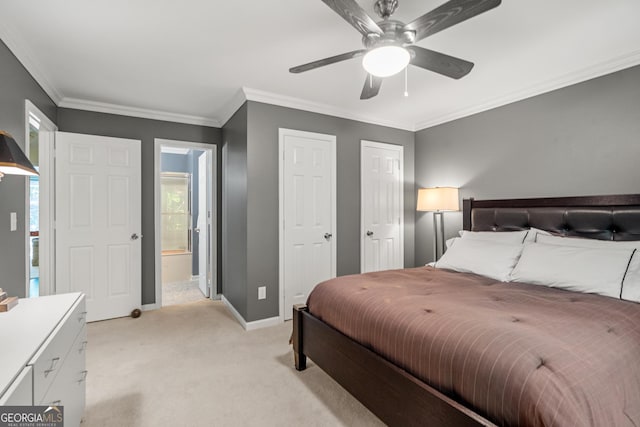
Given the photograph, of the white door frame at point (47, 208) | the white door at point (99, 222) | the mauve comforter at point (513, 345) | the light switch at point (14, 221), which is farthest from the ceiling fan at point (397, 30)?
the white door frame at point (47, 208)

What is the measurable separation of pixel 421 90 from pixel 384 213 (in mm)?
1637

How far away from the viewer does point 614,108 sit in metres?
2.61

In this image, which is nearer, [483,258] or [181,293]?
Answer: [483,258]

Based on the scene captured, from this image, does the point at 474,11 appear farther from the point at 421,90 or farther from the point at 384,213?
the point at 384,213

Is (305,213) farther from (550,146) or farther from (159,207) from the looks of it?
(550,146)

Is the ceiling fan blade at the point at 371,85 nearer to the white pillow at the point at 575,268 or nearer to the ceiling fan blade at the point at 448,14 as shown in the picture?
the ceiling fan blade at the point at 448,14

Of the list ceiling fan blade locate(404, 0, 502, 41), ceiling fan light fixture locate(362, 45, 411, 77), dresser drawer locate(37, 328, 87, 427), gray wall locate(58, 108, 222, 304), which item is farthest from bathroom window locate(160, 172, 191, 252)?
ceiling fan blade locate(404, 0, 502, 41)

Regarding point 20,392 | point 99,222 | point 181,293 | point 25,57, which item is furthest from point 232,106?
point 20,392

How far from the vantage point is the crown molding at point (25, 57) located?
2.05 m

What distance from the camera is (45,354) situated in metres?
1.18

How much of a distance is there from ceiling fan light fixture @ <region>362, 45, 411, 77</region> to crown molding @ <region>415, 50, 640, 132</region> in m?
2.14

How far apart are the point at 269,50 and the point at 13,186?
2122 mm

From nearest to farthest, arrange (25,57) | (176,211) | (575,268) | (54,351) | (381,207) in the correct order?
(54,351) → (575,268) → (25,57) → (381,207) → (176,211)

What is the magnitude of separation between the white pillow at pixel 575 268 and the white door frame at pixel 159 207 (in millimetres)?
3516
